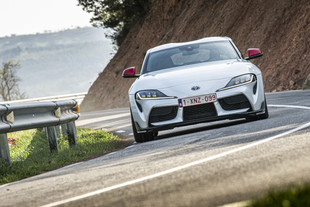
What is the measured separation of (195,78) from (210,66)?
23.8 inches

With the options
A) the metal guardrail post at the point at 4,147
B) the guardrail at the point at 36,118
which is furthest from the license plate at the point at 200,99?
the metal guardrail post at the point at 4,147

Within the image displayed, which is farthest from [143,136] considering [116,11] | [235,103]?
[116,11]

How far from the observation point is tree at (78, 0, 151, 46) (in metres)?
38.8

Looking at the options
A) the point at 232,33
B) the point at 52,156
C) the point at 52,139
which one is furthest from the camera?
the point at 232,33

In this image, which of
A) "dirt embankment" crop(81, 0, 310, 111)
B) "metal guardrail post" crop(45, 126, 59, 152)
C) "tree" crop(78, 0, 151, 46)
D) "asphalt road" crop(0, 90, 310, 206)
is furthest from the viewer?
"tree" crop(78, 0, 151, 46)

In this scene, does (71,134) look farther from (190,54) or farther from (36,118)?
(190,54)

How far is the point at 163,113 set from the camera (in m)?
9.01

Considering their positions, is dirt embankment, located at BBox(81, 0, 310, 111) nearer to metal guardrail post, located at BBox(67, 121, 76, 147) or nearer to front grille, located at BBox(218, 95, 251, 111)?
metal guardrail post, located at BBox(67, 121, 76, 147)

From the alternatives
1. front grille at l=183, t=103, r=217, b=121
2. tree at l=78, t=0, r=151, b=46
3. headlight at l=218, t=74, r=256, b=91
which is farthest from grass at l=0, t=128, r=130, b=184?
tree at l=78, t=0, r=151, b=46

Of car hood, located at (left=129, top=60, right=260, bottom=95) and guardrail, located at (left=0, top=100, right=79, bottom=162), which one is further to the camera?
car hood, located at (left=129, top=60, right=260, bottom=95)

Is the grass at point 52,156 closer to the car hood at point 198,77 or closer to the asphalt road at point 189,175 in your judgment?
the asphalt road at point 189,175

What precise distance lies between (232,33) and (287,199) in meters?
27.0

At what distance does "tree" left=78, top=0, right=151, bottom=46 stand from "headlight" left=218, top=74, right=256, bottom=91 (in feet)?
99.6

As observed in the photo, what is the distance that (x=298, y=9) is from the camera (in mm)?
24766
